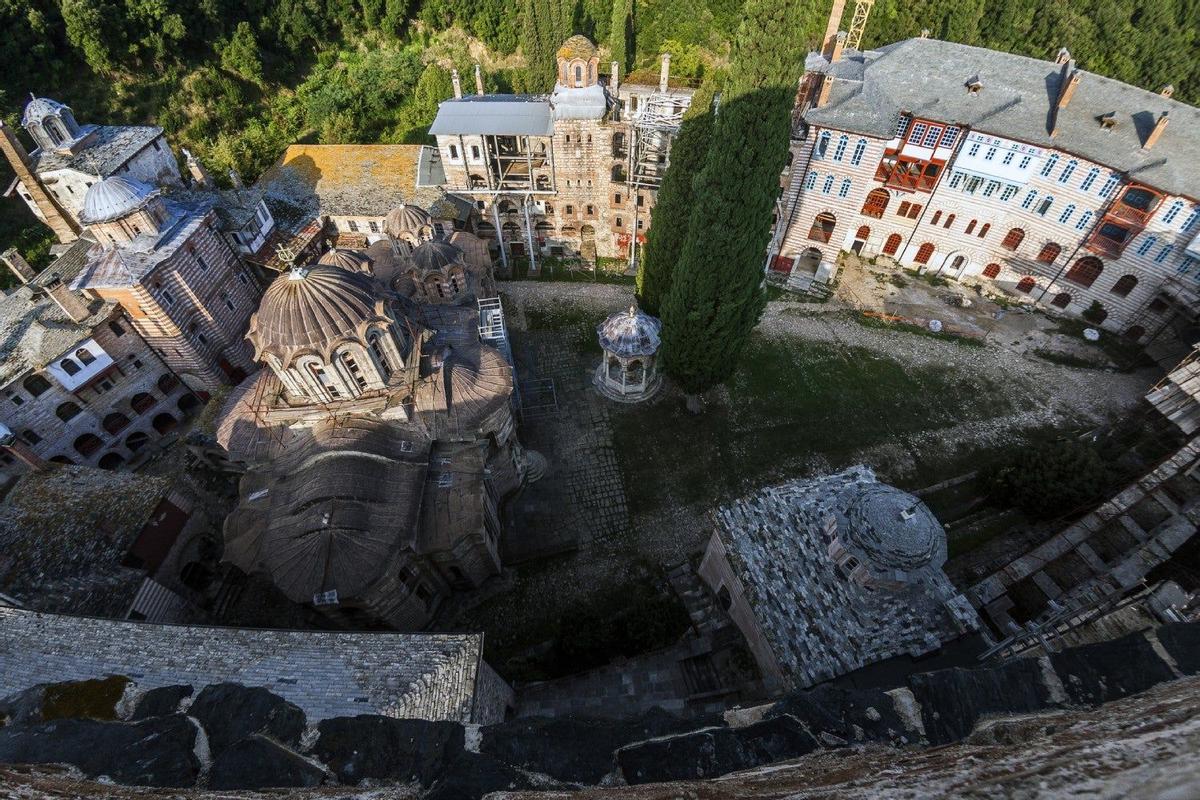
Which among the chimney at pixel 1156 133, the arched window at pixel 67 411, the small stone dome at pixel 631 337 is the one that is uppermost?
the chimney at pixel 1156 133

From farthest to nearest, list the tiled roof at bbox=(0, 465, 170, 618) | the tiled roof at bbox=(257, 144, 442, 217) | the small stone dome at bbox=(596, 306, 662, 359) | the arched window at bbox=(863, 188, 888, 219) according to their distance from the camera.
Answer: the tiled roof at bbox=(257, 144, 442, 217), the arched window at bbox=(863, 188, 888, 219), the small stone dome at bbox=(596, 306, 662, 359), the tiled roof at bbox=(0, 465, 170, 618)

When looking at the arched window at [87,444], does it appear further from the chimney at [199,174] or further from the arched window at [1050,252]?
the arched window at [1050,252]

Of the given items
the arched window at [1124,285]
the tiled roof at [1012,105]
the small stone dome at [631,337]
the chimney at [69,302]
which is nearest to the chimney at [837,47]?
the tiled roof at [1012,105]

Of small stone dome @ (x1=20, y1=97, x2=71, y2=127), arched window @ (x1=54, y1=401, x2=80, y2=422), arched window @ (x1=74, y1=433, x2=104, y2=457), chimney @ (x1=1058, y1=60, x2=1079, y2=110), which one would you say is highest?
chimney @ (x1=1058, y1=60, x2=1079, y2=110)

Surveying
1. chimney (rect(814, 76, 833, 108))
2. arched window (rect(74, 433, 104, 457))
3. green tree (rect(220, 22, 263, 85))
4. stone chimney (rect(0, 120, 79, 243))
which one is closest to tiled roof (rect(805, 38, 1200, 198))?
chimney (rect(814, 76, 833, 108))

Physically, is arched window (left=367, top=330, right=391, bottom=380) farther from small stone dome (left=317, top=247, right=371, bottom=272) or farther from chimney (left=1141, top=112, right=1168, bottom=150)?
chimney (left=1141, top=112, right=1168, bottom=150)

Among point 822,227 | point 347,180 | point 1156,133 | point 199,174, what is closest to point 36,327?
point 199,174

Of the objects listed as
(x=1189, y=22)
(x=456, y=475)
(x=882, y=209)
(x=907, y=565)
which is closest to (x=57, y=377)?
(x=456, y=475)
